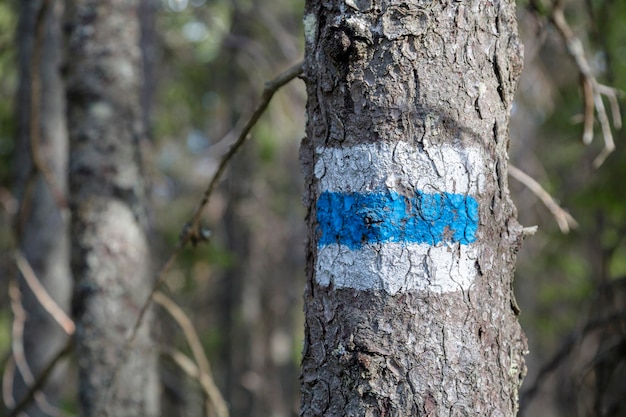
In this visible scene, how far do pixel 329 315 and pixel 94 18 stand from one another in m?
2.14

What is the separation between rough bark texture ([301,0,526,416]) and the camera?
4.12ft

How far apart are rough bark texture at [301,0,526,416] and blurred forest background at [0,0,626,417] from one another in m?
1.02

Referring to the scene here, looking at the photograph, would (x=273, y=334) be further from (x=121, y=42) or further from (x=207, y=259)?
(x=121, y=42)

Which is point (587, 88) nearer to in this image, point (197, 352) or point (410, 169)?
point (410, 169)

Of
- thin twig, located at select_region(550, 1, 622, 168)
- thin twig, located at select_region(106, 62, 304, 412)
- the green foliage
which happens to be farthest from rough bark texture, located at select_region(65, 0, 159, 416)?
the green foliage

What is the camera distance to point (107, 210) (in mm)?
2867

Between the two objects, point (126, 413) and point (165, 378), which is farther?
point (165, 378)

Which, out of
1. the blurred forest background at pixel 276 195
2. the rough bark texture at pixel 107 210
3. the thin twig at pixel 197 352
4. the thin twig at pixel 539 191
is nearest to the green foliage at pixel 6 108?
the blurred forest background at pixel 276 195

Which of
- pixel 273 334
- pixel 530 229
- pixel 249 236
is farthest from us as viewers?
pixel 273 334

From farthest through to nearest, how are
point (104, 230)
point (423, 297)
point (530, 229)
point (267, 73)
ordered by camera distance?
point (267, 73)
point (104, 230)
point (530, 229)
point (423, 297)

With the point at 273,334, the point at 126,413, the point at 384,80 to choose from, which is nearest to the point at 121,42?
the point at 126,413

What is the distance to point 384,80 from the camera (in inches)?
50.5

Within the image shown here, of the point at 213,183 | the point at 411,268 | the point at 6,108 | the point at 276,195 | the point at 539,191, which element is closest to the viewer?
the point at 411,268

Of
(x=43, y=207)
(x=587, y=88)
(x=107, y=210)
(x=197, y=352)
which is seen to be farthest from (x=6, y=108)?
(x=587, y=88)
